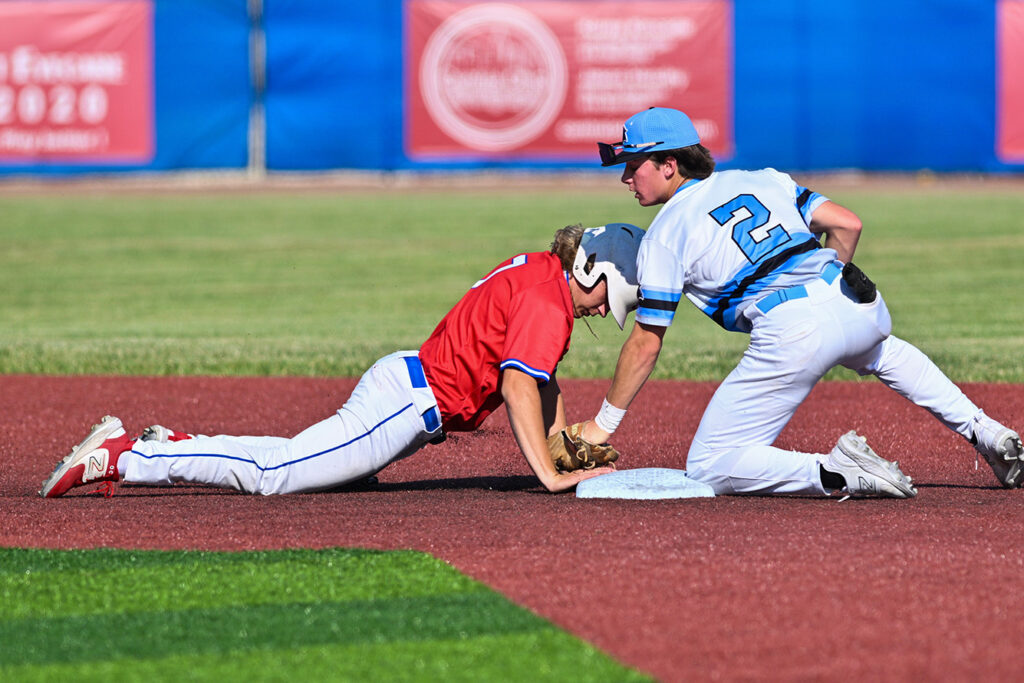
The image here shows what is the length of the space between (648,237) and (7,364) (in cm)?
678

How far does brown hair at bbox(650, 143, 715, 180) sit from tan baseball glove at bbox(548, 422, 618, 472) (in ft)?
3.81

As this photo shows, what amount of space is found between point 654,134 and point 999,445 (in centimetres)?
192

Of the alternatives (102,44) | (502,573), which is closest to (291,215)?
(102,44)

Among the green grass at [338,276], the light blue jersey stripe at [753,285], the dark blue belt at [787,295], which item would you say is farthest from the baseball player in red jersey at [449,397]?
the green grass at [338,276]

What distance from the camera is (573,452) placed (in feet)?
20.2

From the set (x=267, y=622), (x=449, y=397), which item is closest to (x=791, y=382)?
(x=449, y=397)

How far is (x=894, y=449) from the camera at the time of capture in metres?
7.45

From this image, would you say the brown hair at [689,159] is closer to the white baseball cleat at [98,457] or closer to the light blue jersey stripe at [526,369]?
the light blue jersey stripe at [526,369]

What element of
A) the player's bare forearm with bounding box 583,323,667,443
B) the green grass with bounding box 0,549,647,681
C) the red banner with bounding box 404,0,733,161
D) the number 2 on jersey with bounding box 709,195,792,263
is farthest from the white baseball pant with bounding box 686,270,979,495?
the red banner with bounding box 404,0,733,161

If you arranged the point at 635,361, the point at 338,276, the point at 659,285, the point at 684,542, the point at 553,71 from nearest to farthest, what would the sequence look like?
the point at 684,542 → the point at 659,285 → the point at 635,361 → the point at 338,276 → the point at 553,71

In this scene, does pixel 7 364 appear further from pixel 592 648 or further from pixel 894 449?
pixel 592 648

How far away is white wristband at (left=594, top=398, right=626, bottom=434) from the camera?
5.77 metres

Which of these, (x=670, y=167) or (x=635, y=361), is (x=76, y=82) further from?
(x=635, y=361)

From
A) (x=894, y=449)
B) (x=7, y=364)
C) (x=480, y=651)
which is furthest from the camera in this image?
(x=7, y=364)
